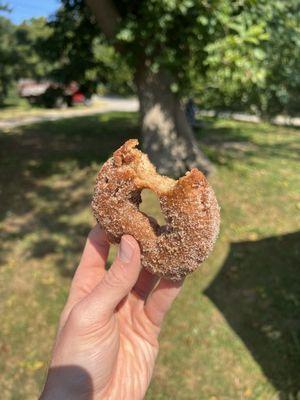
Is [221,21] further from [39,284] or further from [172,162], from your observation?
[39,284]

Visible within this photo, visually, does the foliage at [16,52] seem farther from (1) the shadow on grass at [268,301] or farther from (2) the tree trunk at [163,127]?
(1) the shadow on grass at [268,301]

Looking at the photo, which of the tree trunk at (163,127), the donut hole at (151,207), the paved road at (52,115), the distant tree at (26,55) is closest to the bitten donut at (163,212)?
the donut hole at (151,207)

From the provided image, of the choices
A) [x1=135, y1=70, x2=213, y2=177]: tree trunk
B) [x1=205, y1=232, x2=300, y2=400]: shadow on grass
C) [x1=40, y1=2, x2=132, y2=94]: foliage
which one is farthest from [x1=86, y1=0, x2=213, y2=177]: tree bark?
[x1=205, y1=232, x2=300, y2=400]: shadow on grass

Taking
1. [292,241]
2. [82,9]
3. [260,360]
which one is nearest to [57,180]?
[82,9]

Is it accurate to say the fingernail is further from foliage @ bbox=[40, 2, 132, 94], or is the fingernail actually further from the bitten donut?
foliage @ bbox=[40, 2, 132, 94]

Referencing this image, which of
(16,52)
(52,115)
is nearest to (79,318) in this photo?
(52,115)

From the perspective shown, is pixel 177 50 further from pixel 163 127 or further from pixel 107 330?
pixel 107 330
